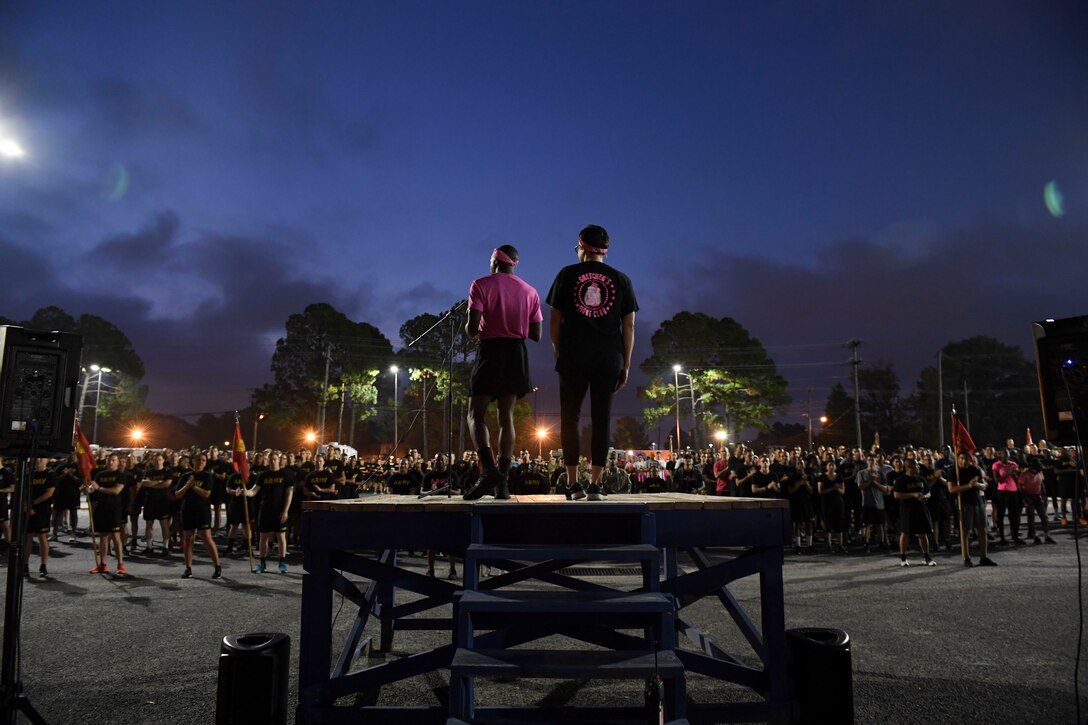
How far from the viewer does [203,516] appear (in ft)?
38.4

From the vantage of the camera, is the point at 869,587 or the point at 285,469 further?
the point at 285,469

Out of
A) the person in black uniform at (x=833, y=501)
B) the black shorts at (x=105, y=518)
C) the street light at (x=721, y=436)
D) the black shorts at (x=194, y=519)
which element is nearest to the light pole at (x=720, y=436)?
the street light at (x=721, y=436)

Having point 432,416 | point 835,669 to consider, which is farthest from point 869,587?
point 432,416

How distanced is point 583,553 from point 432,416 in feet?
173

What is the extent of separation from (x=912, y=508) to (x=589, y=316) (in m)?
12.0

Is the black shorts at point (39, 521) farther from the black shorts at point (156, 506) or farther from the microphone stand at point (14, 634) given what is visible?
the microphone stand at point (14, 634)

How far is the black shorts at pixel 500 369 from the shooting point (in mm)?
5000

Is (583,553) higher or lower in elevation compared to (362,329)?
lower

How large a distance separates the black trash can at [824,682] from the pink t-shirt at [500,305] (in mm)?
3152

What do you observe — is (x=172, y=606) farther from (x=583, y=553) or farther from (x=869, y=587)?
(x=869, y=587)

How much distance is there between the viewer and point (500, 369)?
16.5 ft

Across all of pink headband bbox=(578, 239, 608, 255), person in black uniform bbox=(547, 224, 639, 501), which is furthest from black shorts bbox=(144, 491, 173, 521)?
pink headband bbox=(578, 239, 608, 255)

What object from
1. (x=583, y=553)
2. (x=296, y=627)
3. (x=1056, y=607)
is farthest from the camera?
(x=1056, y=607)

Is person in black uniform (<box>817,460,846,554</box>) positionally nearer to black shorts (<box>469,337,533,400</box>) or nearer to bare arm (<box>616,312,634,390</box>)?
bare arm (<box>616,312,634,390</box>)
